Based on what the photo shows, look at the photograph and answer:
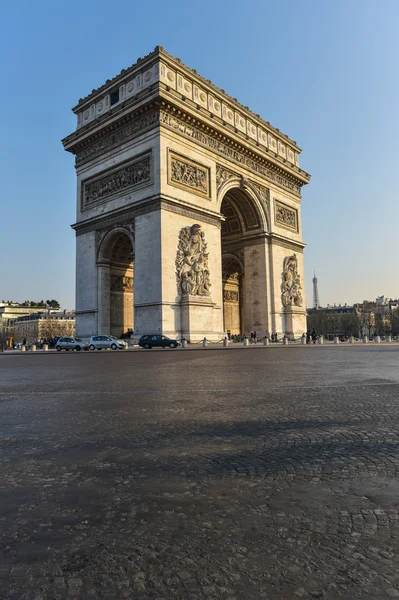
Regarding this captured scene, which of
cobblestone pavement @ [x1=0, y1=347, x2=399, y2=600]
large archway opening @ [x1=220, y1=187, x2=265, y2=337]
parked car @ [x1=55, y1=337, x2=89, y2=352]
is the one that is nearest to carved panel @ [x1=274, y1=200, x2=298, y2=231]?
large archway opening @ [x1=220, y1=187, x2=265, y2=337]

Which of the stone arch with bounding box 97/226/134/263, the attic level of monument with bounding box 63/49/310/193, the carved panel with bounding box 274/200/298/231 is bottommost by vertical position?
the stone arch with bounding box 97/226/134/263

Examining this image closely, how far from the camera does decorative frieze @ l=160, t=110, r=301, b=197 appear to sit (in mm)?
25966

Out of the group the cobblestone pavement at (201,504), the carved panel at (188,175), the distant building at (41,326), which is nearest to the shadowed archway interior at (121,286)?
the carved panel at (188,175)

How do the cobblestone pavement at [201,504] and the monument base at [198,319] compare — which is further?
the monument base at [198,319]

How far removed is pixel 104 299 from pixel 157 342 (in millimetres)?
6460

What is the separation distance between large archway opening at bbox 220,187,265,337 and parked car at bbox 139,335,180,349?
9760 millimetres

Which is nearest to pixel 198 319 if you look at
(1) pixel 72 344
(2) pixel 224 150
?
(1) pixel 72 344

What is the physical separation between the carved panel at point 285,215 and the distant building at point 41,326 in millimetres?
66006

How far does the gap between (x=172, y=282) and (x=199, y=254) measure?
2.83 meters

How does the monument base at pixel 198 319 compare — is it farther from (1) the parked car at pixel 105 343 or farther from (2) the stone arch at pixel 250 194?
(2) the stone arch at pixel 250 194

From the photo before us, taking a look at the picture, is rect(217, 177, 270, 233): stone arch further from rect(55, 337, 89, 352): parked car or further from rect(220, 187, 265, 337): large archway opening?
rect(55, 337, 89, 352): parked car

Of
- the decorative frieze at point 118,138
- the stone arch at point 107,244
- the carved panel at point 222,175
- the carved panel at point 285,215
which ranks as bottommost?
the stone arch at point 107,244

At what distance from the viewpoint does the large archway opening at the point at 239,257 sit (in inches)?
1299

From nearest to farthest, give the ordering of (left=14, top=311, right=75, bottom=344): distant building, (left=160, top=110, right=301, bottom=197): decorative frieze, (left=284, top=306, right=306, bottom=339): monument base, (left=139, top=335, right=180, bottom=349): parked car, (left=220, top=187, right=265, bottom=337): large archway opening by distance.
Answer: (left=139, top=335, right=180, bottom=349): parked car, (left=160, top=110, right=301, bottom=197): decorative frieze, (left=220, top=187, right=265, bottom=337): large archway opening, (left=284, top=306, right=306, bottom=339): monument base, (left=14, top=311, right=75, bottom=344): distant building
